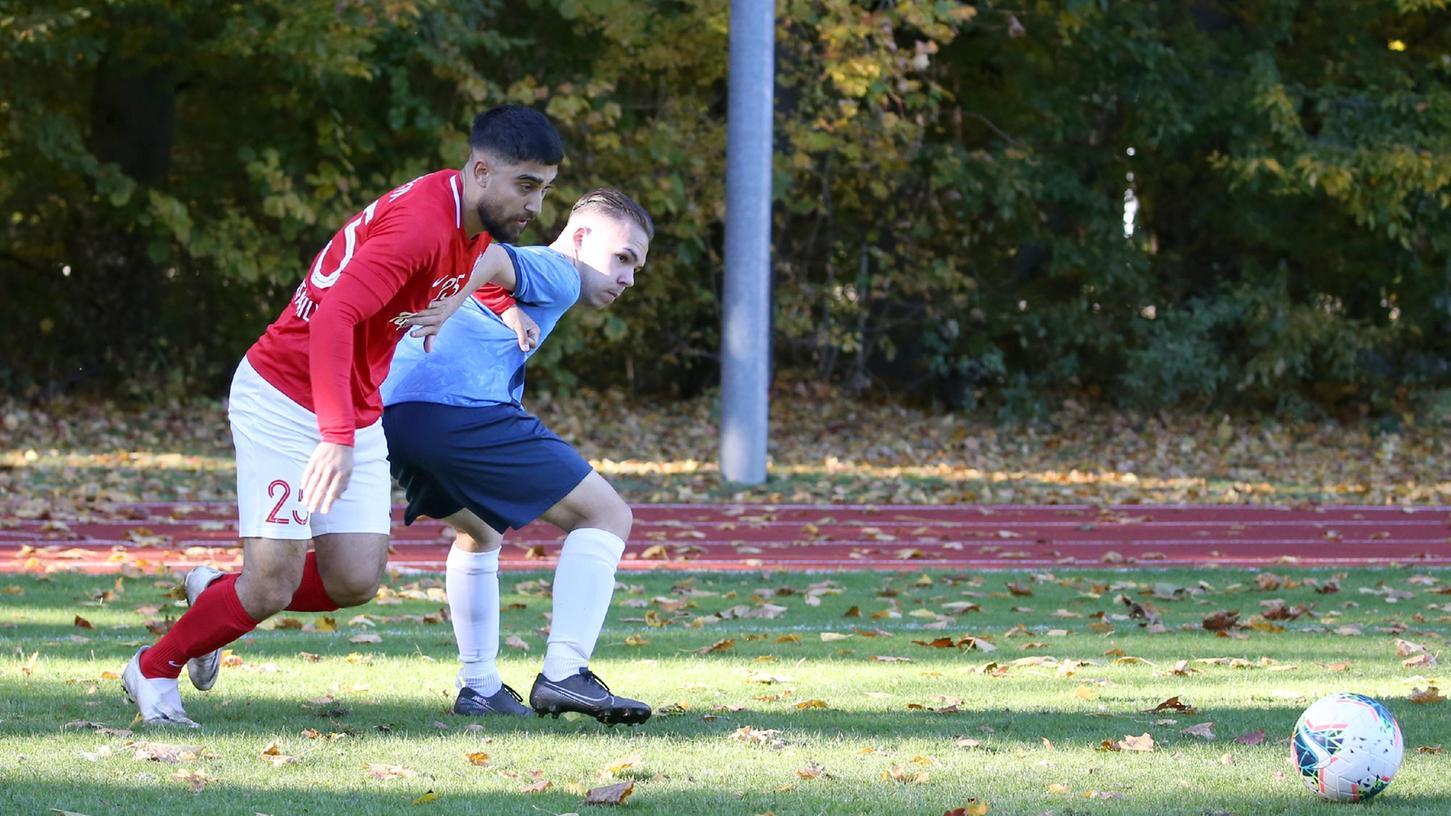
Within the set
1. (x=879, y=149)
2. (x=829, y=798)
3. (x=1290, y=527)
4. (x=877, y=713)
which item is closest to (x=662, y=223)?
(x=879, y=149)

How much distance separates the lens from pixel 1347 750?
4.62 metres

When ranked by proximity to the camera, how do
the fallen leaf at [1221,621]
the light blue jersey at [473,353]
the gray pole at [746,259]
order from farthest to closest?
the gray pole at [746,259] → the fallen leaf at [1221,621] → the light blue jersey at [473,353]

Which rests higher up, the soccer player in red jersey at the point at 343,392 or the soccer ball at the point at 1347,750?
the soccer player in red jersey at the point at 343,392

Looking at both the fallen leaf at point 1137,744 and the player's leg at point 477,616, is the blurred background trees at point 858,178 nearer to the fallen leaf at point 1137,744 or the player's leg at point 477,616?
the player's leg at point 477,616

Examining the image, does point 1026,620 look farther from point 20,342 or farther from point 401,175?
point 20,342

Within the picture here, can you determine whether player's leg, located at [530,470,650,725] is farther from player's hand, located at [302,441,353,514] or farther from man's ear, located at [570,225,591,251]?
player's hand, located at [302,441,353,514]

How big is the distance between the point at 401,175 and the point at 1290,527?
10.5 m

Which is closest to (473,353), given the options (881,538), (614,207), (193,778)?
(614,207)

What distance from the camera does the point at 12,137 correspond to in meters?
20.5

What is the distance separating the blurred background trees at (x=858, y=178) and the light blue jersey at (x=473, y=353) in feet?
40.9

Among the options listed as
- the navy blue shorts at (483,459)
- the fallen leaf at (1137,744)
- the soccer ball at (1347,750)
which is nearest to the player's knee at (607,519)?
the navy blue shorts at (483,459)

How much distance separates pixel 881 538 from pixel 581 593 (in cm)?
626

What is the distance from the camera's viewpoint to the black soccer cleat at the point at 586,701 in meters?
5.46

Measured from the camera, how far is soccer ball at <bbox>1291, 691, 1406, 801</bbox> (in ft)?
15.1
